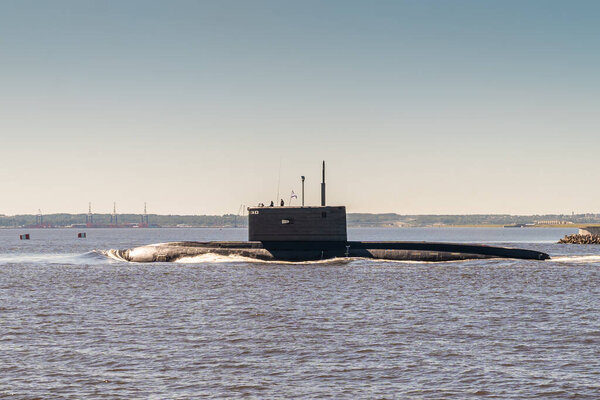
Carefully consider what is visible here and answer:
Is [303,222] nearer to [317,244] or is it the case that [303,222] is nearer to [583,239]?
[317,244]

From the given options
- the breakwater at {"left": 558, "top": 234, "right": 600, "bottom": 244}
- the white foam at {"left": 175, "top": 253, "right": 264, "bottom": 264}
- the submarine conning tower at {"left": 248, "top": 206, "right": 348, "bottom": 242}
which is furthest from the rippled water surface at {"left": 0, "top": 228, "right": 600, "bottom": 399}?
the breakwater at {"left": 558, "top": 234, "right": 600, "bottom": 244}

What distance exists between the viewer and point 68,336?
22109mm

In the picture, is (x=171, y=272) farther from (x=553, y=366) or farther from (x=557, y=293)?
(x=553, y=366)

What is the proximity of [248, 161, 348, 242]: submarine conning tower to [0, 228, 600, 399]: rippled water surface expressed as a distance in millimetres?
12005

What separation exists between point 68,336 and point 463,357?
12.1m

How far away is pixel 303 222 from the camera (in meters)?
52.9

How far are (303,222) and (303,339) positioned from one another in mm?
31665

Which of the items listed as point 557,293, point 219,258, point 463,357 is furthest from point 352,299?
point 219,258

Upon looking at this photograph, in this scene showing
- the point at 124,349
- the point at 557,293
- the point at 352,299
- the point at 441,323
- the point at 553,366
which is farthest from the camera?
the point at 557,293

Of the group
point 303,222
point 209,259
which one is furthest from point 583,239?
point 303,222

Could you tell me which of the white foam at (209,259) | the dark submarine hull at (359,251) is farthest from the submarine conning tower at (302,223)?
the white foam at (209,259)

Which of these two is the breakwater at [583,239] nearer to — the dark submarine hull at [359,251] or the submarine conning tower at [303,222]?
the dark submarine hull at [359,251]

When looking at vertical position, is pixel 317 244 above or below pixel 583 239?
above

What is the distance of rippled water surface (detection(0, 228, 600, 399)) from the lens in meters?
15.8
